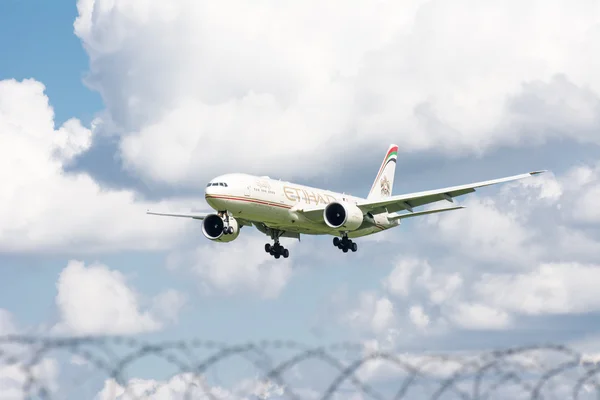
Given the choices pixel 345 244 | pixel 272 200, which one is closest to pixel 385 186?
pixel 345 244

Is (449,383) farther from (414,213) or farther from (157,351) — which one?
(414,213)

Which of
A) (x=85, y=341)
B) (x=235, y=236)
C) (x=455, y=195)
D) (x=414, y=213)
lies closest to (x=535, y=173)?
(x=455, y=195)

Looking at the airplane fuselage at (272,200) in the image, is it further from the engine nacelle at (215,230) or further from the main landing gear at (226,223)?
the engine nacelle at (215,230)

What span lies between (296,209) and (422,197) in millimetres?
11301

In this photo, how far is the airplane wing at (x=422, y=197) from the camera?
78375 mm

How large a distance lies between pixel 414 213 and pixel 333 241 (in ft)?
29.0

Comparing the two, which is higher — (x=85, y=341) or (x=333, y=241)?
(x=333, y=241)

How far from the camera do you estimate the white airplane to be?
72.9 m

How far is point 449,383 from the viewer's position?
28.3 meters

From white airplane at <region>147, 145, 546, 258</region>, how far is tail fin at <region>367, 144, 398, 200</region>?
15.2 metres

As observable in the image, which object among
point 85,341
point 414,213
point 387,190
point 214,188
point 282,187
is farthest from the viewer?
point 387,190

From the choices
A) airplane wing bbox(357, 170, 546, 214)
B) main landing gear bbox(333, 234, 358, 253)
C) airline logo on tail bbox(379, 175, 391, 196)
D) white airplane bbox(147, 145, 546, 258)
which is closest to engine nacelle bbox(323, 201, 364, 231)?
white airplane bbox(147, 145, 546, 258)

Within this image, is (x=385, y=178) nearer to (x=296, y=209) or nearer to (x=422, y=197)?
(x=422, y=197)

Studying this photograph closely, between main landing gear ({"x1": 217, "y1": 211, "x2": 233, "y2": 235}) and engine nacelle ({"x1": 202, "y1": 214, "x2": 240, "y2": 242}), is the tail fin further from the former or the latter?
main landing gear ({"x1": 217, "y1": 211, "x2": 233, "y2": 235})
